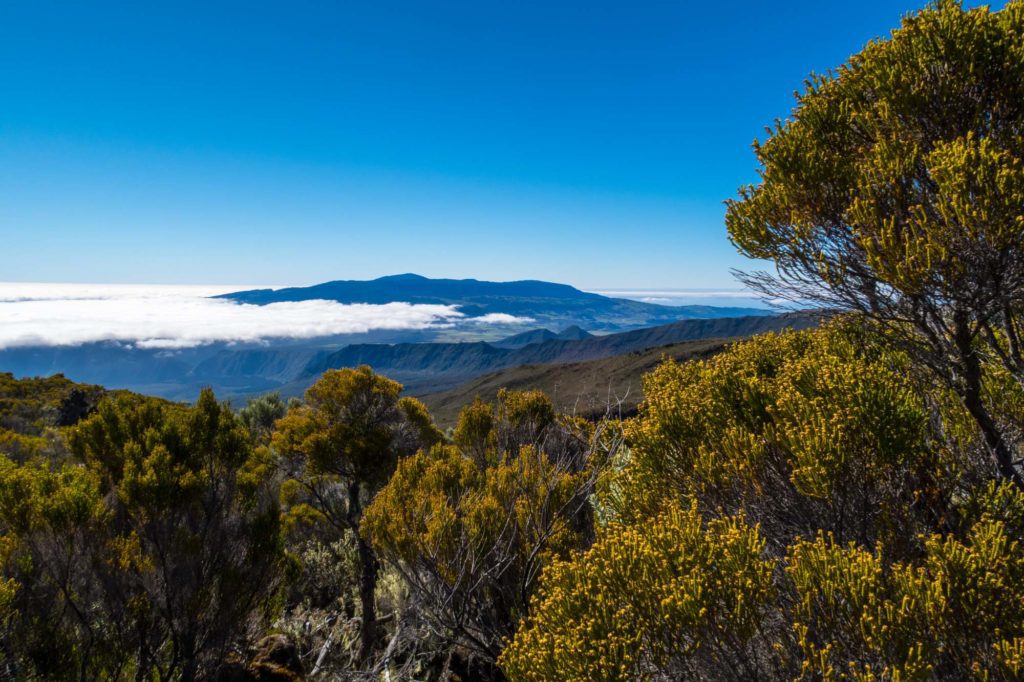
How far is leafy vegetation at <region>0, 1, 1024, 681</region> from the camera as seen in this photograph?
362 centimetres

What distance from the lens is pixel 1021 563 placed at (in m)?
3.36

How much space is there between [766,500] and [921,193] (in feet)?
11.2

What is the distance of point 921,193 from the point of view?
4449mm

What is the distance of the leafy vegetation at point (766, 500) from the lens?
3621mm

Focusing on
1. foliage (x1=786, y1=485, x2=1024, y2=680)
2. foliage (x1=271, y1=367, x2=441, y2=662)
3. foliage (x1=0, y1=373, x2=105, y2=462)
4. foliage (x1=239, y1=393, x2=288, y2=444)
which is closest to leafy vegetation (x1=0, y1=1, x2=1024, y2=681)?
foliage (x1=786, y1=485, x2=1024, y2=680)

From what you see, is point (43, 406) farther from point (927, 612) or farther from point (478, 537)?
point (927, 612)

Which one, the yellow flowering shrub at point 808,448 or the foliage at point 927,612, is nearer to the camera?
the foliage at point 927,612

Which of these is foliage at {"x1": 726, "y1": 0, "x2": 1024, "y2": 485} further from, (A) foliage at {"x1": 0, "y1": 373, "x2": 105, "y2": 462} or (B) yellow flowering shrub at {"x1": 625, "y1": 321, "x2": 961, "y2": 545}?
(A) foliage at {"x1": 0, "y1": 373, "x2": 105, "y2": 462}

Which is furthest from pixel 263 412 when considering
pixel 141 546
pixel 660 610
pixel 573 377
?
pixel 573 377

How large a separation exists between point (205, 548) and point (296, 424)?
16.5ft

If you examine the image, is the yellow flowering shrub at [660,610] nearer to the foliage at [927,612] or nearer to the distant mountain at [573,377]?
the foliage at [927,612]

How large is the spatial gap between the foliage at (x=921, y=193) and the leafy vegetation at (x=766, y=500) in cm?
3

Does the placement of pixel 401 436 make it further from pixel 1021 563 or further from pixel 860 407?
pixel 1021 563

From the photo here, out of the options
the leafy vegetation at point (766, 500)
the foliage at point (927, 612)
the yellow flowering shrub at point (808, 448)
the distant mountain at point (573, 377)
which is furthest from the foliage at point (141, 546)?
the distant mountain at point (573, 377)
